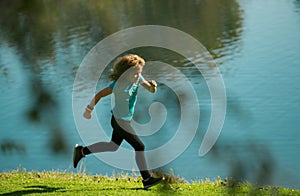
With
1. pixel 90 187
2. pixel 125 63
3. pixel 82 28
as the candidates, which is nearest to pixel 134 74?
pixel 125 63

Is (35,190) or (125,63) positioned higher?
(125,63)

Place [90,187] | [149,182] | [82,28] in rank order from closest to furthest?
[149,182], [90,187], [82,28]

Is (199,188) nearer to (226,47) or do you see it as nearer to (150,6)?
(226,47)

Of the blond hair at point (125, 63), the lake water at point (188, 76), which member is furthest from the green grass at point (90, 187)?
the blond hair at point (125, 63)

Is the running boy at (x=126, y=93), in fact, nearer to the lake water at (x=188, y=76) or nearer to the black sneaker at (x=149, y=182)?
the black sneaker at (x=149, y=182)

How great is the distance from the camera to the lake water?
5.00 m

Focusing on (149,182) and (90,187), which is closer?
Answer: (149,182)

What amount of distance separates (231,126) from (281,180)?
8.34 feet

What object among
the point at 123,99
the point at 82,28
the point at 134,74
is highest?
the point at 134,74

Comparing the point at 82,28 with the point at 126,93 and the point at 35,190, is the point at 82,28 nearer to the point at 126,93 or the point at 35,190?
the point at 35,190

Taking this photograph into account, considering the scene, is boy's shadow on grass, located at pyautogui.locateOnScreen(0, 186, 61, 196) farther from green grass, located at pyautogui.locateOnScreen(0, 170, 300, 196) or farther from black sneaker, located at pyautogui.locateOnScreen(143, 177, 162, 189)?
black sneaker, located at pyautogui.locateOnScreen(143, 177, 162, 189)

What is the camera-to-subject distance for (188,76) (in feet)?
43.0

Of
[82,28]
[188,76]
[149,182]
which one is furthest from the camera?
[82,28]

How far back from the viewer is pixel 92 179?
20.4 feet
